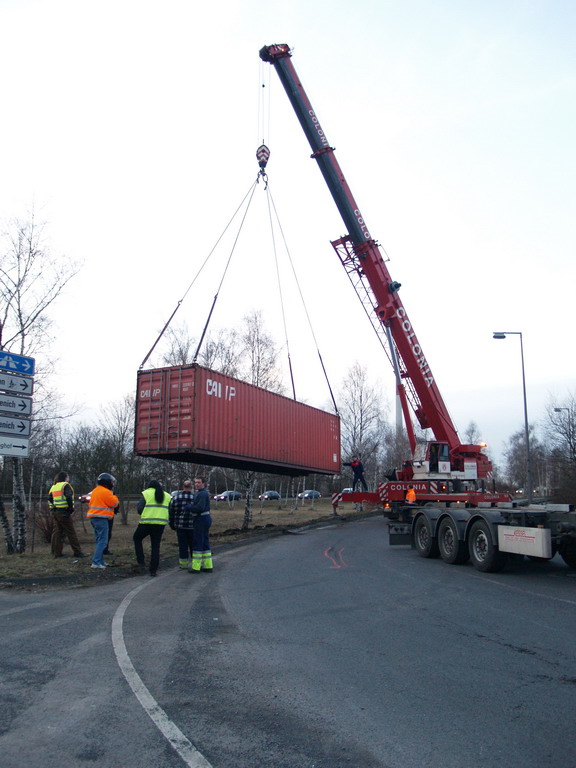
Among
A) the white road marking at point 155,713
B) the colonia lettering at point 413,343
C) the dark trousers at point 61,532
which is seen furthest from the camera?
the colonia lettering at point 413,343

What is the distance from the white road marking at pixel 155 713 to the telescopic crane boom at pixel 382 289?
45.2 ft

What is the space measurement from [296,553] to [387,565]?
2.78 meters

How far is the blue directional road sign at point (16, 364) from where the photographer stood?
422 inches

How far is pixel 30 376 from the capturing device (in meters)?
11.1

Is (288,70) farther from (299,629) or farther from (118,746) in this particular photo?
(118,746)

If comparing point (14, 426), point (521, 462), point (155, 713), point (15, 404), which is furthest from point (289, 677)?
point (521, 462)

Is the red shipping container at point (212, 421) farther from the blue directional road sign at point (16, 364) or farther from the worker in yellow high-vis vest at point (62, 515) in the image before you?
the blue directional road sign at point (16, 364)

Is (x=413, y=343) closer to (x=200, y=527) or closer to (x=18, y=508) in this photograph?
(x=200, y=527)

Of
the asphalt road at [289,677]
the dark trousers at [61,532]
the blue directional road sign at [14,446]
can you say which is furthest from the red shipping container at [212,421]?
the asphalt road at [289,677]

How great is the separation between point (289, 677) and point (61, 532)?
25.3ft

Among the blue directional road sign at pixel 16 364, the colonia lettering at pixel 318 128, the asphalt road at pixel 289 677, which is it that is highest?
the colonia lettering at pixel 318 128

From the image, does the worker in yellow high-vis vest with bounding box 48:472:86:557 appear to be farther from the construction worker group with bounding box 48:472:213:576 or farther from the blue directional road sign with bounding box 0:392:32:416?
the blue directional road sign with bounding box 0:392:32:416

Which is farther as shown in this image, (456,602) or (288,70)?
(288,70)

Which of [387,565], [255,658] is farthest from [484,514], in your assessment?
[255,658]
